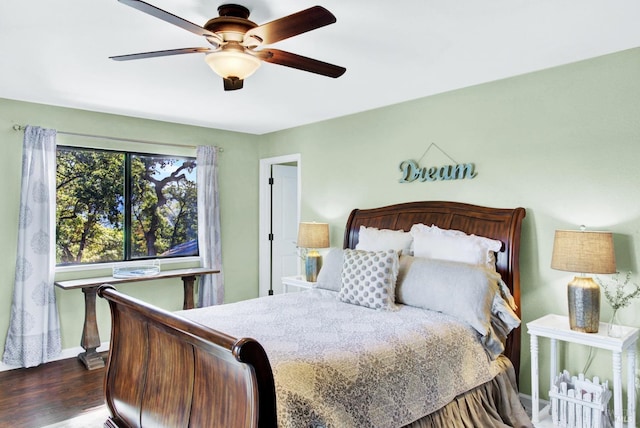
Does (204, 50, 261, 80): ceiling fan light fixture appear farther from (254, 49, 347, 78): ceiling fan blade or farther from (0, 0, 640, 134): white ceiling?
(0, 0, 640, 134): white ceiling

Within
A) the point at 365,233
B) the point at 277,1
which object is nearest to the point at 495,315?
the point at 365,233

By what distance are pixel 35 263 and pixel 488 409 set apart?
3978 millimetres

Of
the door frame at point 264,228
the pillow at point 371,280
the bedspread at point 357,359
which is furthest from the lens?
the door frame at point 264,228

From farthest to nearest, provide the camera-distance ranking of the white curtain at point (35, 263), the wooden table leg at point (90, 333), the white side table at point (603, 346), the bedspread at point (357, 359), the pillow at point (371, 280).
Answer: the wooden table leg at point (90, 333), the white curtain at point (35, 263), the pillow at point (371, 280), the white side table at point (603, 346), the bedspread at point (357, 359)

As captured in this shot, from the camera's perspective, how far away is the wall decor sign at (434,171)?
136 inches

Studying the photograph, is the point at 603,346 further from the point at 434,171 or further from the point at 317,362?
the point at 434,171

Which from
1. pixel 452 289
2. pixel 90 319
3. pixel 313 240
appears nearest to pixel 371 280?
pixel 452 289

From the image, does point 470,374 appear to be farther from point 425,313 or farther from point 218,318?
point 218,318

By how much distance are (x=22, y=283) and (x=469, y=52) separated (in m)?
4.21

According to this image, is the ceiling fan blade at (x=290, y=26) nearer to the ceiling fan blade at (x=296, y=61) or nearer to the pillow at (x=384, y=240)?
the ceiling fan blade at (x=296, y=61)

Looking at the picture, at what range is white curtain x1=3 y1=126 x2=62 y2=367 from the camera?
148 inches

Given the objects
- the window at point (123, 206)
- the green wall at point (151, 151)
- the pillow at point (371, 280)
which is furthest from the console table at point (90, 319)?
the pillow at point (371, 280)

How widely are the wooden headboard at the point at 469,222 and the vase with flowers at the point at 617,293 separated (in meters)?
0.54

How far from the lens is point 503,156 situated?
128 inches
